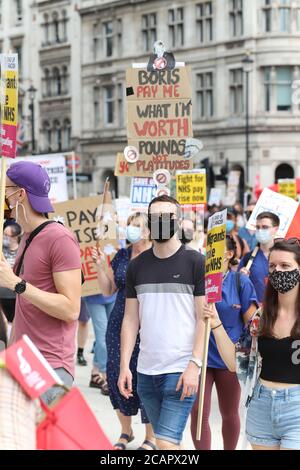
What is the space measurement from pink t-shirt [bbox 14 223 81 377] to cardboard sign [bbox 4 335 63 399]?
5.65 feet

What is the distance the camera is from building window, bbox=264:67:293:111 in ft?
141

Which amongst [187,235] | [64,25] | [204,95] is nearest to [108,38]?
[64,25]

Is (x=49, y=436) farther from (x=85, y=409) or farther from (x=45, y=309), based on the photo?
(x=45, y=309)

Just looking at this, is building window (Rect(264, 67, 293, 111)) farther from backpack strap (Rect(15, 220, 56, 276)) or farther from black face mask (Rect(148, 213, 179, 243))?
backpack strap (Rect(15, 220, 56, 276))

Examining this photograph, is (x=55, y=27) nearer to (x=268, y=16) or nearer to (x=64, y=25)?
(x=64, y=25)

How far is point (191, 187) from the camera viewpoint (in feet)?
34.8

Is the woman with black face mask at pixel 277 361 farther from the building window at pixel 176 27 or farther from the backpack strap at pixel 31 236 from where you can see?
the building window at pixel 176 27

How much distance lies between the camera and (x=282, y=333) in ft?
14.5

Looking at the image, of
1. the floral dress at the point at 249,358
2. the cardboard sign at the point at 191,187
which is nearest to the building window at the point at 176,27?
the cardboard sign at the point at 191,187

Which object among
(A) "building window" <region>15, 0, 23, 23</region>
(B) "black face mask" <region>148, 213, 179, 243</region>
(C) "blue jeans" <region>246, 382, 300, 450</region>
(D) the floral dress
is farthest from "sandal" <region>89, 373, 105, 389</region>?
(A) "building window" <region>15, 0, 23, 23</region>

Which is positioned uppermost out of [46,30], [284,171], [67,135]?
[46,30]

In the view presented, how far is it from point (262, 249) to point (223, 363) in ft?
7.40

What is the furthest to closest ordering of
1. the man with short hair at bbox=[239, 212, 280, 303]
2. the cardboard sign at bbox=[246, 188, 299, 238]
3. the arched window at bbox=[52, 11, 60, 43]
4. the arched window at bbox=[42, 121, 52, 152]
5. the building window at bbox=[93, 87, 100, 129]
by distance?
the arched window at bbox=[42, 121, 52, 152] → the arched window at bbox=[52, 11, 60, 43] → the building window at bbox=[93, 87, 100, 129] → the cardboard sign at bbox=[246, 188, 299, 238] → the man with short hair at bbox=[239, 212, 280, 303]

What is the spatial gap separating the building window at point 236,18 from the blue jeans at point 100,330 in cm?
3557
